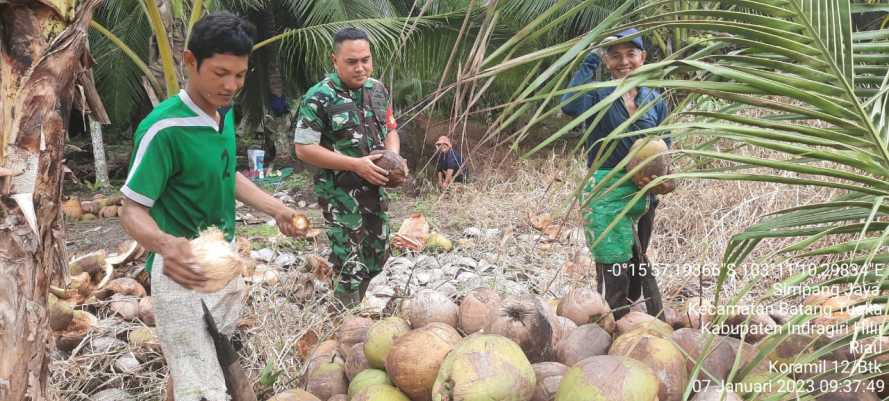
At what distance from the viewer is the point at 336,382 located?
202 centimetres

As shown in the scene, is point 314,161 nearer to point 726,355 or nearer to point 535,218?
point 726,355

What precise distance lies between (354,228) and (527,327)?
66.3 inches

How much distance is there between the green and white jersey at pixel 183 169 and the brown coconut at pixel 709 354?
1.42 metres

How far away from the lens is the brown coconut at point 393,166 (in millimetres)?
3225

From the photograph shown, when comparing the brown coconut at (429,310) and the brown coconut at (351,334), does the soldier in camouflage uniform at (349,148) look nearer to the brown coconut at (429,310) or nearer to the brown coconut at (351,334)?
the brown coconut at (351,334)

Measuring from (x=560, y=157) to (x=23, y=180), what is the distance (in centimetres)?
723

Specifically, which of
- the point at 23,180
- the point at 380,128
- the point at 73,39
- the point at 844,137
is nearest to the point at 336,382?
the point at 23,180

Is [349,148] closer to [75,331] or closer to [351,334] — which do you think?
[351,334]

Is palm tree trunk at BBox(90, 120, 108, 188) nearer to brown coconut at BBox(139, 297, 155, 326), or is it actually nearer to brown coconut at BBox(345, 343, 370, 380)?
brown coconut at BBox(139, 297, 155, 326)

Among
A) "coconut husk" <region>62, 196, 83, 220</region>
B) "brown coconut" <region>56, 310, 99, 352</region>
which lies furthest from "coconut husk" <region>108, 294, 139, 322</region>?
"coconut husk" <region>62, 196, 83, 220</region>

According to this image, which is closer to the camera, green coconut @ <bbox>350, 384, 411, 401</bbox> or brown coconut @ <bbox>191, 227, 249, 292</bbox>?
green coconut @ <bbox>350, 384, 411, 401</bbox>

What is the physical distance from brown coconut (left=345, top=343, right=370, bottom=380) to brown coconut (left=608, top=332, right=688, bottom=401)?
73 cm

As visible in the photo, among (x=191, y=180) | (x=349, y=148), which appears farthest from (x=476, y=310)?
(x=349, y=148)

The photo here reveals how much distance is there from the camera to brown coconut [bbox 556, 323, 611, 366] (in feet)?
6.03
